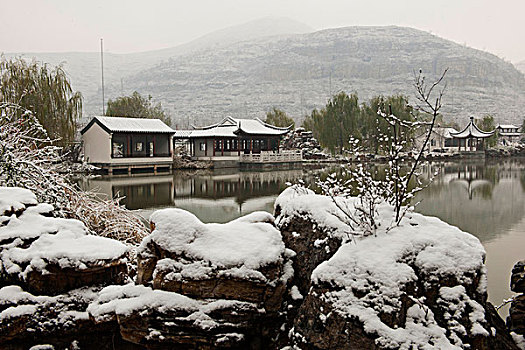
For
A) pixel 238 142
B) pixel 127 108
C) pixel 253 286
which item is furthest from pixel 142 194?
pixel 127 108

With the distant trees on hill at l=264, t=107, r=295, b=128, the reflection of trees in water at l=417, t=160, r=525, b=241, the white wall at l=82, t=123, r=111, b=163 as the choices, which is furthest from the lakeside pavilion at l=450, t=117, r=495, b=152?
the white wall at l=82, t=123, r=111, b=163

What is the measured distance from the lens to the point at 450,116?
308ft

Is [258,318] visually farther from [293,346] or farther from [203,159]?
[203,159]

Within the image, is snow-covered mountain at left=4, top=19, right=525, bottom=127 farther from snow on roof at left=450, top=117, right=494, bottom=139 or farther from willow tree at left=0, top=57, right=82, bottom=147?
willow tree at left=0, top=57, right=82, bottom=147

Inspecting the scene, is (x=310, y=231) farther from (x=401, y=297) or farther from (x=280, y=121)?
(x=280, y=121)

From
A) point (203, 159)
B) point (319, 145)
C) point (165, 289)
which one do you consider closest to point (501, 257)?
point (165, 289)

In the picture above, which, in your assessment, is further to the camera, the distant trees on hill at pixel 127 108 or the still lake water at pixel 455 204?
the distant trees on hill at pixel 127 108

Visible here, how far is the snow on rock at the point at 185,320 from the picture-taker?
3.84 metres

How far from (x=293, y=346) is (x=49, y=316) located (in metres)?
2.37

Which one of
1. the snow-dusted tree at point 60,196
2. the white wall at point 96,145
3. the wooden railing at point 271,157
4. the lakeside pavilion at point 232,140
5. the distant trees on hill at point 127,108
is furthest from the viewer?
the distant trees on hill at point 127,108

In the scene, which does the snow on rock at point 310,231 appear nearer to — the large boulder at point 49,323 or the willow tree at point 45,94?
the large boulder at point 49,323

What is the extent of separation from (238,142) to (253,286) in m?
31.6

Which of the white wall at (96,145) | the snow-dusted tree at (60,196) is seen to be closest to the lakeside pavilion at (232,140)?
the white wall at (96,145)

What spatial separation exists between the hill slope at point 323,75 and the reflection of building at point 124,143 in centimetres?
6461
